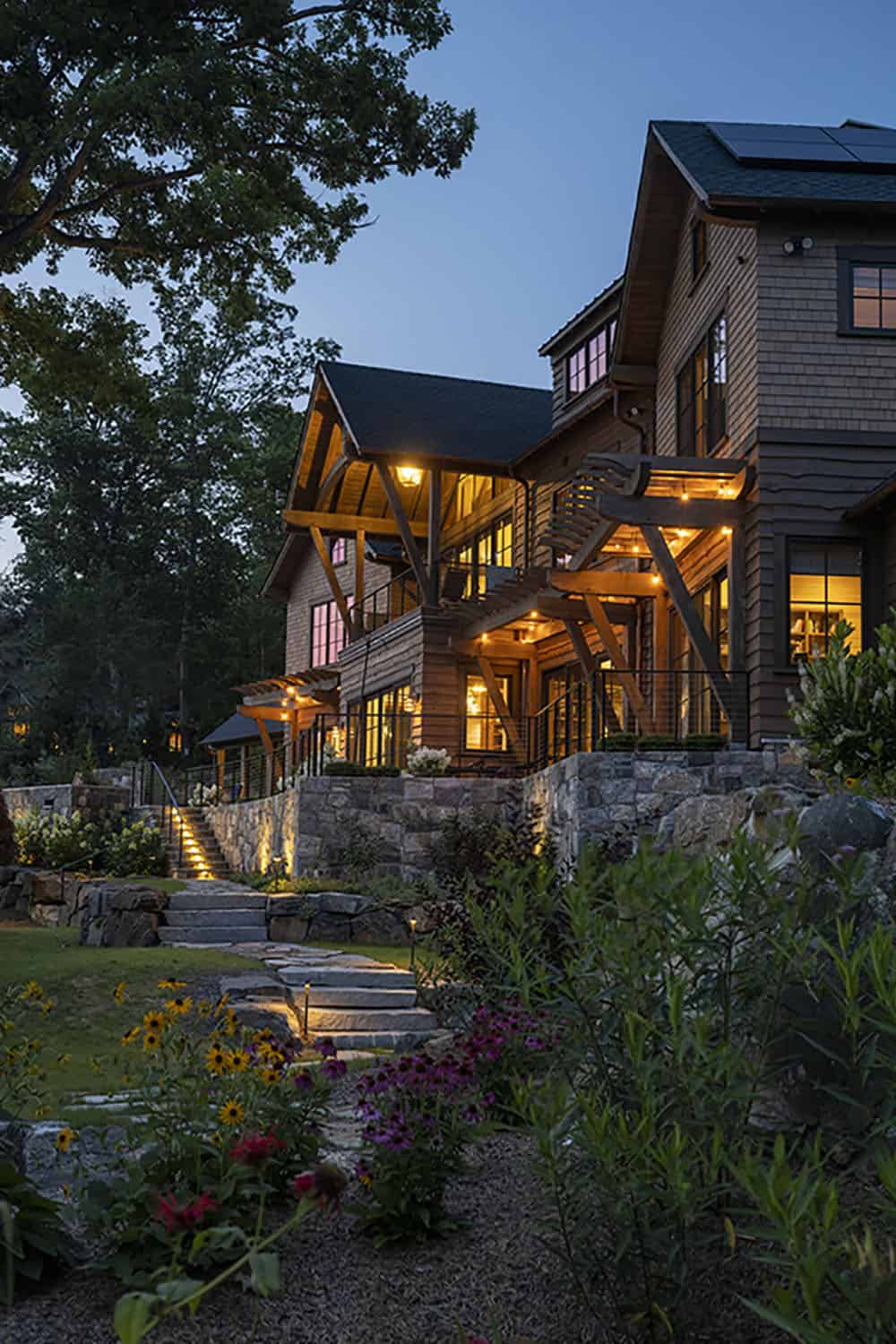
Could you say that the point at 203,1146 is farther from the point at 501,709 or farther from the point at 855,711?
the point at 501,709

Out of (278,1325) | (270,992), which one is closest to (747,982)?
(278,1325)

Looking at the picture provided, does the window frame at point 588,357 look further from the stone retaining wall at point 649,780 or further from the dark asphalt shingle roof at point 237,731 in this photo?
the dark asphalt shingle roof at point 237,731

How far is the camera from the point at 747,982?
3607 mm

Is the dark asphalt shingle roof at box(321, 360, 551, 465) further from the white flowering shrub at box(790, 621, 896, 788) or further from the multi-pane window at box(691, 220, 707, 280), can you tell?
the white flowering shrub at box(790, 621, 896, 788)

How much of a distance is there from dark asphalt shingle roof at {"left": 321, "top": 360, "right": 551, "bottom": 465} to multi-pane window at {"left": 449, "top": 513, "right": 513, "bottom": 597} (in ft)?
5.52

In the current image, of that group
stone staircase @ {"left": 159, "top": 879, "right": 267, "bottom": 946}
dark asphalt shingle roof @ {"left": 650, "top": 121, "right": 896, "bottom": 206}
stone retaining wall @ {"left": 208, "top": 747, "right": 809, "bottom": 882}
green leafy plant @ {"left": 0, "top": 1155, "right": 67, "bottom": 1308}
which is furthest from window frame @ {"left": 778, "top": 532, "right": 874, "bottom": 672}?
green leafy plant @ {"left": 0, "top": 1155, "right": 67, "bottom": 1308}

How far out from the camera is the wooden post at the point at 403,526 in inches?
821

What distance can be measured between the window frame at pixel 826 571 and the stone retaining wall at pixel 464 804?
1.53 metres

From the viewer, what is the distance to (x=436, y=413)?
2330cm

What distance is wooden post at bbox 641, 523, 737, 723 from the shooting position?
14.0 m

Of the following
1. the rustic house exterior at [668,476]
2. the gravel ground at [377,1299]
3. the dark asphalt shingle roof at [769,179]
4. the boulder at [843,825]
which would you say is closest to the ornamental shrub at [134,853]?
the rustic house exterior at [668,476]

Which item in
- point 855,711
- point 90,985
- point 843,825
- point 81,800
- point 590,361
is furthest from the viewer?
point 590,361

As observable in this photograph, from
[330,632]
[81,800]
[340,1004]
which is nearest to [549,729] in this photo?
[81,800]

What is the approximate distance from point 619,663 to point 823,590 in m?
3.25
